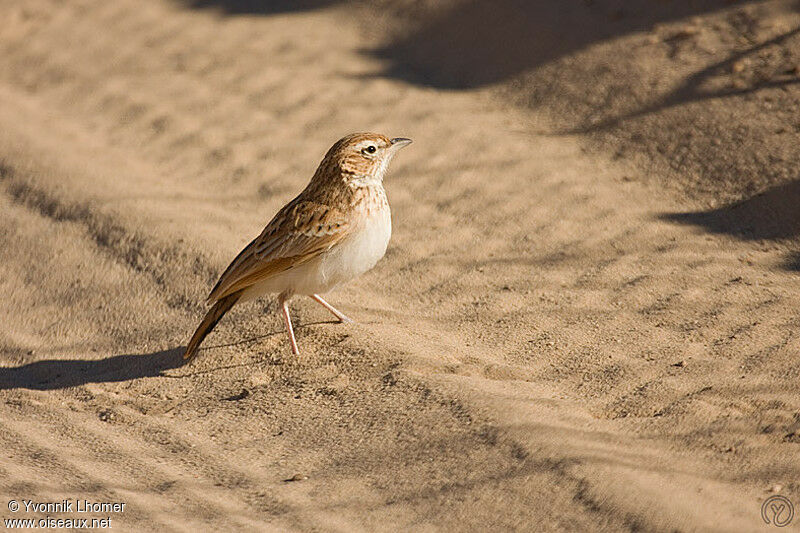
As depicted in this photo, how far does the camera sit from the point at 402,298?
655cm

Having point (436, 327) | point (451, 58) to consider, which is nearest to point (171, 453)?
point (436, 327)

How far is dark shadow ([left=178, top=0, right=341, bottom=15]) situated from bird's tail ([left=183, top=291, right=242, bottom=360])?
7034 millimetres

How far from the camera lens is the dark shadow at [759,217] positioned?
22.8ft

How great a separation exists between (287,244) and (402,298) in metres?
1.30

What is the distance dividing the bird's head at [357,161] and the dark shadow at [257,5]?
6.64 metres

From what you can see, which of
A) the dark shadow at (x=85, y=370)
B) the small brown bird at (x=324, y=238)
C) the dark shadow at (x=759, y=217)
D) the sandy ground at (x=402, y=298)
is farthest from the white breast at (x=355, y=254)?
the dark shadow at (x=759, y=217)

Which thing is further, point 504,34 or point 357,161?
point 504,34

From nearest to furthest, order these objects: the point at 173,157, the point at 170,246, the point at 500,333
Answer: the point at 500,333
the point at 170,246
the point at 173,157

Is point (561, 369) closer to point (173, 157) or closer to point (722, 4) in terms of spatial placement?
point (173, 157)

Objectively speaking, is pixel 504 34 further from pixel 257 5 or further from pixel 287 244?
pixel 287 244

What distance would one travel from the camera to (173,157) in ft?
29.7

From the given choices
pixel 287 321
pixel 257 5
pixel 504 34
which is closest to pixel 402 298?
pixel 287 321

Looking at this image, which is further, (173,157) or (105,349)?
(173,157)

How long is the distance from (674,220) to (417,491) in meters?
3.93
